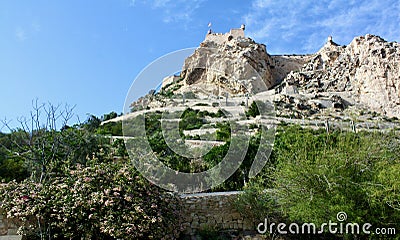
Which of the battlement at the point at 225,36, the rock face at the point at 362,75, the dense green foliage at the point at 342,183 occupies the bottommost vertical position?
the dense green foliage at the point at 342,183

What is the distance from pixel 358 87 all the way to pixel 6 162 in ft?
121

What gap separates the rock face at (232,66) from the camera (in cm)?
4531

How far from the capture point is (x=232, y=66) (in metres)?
46.4

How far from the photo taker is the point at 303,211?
6602 mm

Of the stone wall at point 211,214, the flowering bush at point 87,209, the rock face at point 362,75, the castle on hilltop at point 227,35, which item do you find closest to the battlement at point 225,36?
the castle on hilltop at point 227,35

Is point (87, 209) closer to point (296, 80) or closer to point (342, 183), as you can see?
point (342, 183)

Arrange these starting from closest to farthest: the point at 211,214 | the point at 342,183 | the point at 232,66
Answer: the point at 342,183, the point at 211,214, the point at 232,66

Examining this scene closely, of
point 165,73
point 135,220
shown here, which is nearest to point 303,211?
point 135,220

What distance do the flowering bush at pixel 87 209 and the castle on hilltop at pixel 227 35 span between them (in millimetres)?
48032

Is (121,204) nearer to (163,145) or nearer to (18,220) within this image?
(18,220)

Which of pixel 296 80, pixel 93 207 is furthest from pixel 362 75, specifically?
pixel 93 207

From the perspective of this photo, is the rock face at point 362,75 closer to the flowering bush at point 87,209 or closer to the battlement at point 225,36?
the battlement at point 225,36

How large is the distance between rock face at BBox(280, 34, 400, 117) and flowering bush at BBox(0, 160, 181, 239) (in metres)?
33.7

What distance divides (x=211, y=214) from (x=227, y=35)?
48699 millimetres
